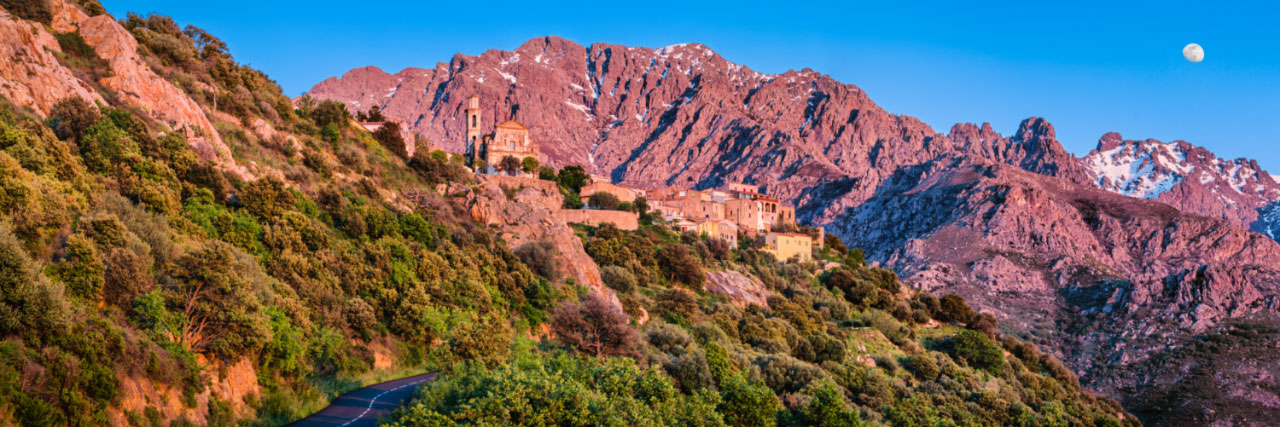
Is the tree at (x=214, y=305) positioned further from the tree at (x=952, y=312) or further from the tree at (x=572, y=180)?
the tree at (x=952, y=312)

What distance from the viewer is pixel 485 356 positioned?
66.9 feet

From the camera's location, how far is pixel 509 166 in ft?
252

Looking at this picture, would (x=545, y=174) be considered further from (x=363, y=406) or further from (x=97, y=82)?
(x=363, y=406)

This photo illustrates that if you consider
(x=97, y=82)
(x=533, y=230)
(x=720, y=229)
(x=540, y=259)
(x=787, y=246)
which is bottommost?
(x=540, y=259)

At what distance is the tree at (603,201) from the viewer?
7512 cm

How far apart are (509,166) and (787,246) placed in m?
31.2

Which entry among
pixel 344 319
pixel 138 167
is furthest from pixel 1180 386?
pixel 138 167

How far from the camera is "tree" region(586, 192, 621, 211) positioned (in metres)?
75.1

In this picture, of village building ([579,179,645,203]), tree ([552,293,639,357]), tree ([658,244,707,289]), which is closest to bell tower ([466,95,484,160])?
village building ([579,179,645,203])

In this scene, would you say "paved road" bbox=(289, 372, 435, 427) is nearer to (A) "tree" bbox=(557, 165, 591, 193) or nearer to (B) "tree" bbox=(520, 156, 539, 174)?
(B) "tree" bbox=(520, 156, 539, 174)

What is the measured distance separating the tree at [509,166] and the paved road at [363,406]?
2171 inches

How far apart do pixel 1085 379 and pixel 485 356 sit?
3526 inches

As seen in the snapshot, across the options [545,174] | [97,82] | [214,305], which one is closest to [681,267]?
[545,174]

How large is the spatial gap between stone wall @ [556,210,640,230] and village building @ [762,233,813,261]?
66.2 feet
